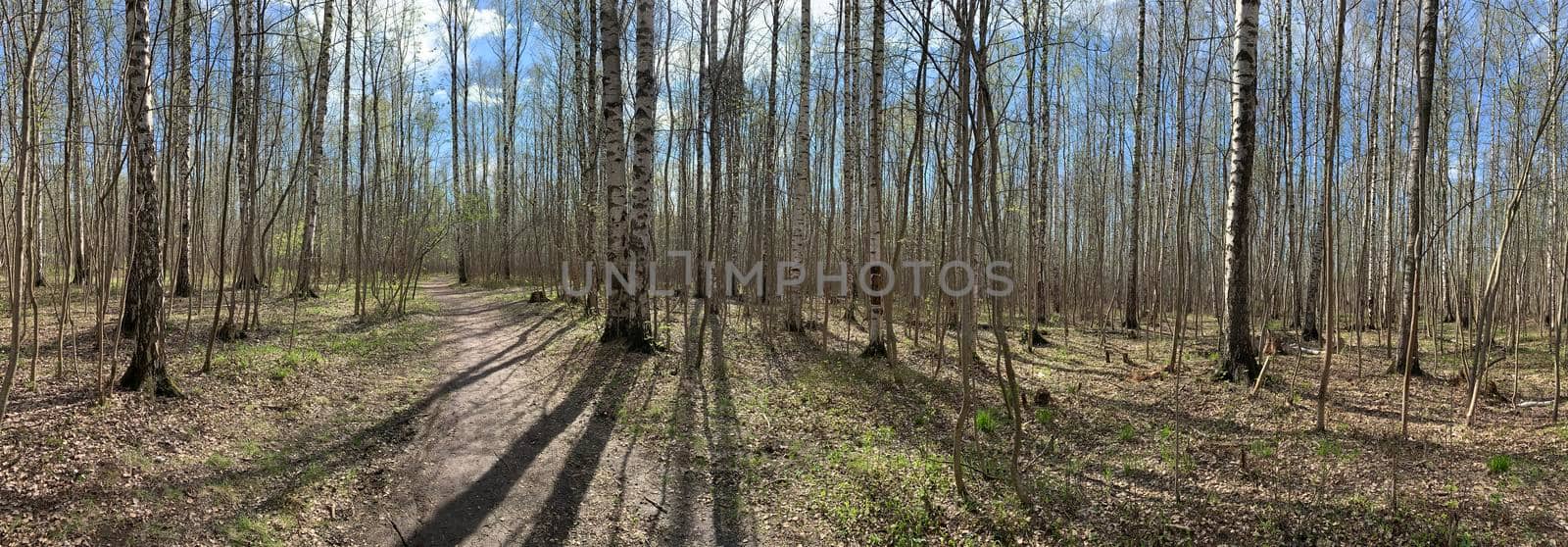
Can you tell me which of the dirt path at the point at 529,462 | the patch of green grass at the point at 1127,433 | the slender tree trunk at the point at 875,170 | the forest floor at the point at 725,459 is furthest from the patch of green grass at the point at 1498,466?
the dirt path at the point at 529,462

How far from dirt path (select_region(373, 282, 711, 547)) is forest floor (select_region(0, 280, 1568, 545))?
0.07 feet

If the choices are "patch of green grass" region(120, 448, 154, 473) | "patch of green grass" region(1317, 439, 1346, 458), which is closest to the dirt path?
"patch of green grass" region(120, 448, 154, 473)

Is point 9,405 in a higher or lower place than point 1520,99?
lower

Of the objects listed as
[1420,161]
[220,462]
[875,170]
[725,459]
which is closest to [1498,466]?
[1420,161]

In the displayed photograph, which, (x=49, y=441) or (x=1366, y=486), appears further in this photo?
(x=1366, y=486)

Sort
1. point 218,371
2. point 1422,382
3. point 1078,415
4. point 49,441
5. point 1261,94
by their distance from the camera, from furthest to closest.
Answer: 1. point 1261,94
2. point 1422,382
3. point 1078,415
4. point 218,371
5. point 49,441

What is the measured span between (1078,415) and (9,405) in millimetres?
7939

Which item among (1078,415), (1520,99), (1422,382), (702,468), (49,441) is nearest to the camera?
(49,441)

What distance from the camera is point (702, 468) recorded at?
4.85 meters

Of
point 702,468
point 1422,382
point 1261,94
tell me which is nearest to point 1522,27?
point 1261,94

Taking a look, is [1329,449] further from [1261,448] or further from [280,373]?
[280,373]

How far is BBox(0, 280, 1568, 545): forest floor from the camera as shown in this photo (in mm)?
3506

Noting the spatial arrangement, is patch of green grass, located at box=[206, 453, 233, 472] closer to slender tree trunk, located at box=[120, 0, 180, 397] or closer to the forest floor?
the forest floor

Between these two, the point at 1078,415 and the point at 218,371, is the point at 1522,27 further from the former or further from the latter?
the point at 218,371
